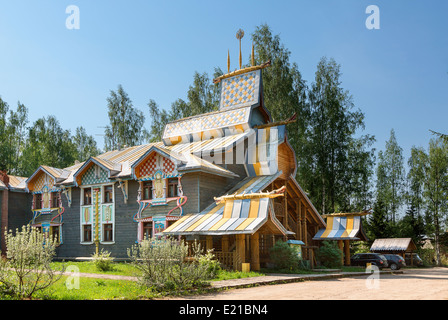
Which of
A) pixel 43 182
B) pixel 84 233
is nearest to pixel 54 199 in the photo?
pixel 43 182

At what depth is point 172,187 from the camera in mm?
22641

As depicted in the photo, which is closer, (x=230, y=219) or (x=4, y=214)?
(x=230, y=219)

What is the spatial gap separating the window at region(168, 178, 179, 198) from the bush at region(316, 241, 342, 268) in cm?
904

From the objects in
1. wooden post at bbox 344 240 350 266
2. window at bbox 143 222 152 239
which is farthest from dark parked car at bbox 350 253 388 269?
window at bbox 143 222 152 239

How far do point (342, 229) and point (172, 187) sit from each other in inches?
417

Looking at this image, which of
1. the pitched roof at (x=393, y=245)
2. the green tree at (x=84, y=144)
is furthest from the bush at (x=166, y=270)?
the green tree at (x=84, y=144)

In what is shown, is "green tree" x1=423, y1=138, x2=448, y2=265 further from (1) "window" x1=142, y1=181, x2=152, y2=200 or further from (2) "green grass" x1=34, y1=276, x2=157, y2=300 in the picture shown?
(2) "green grass" x1=34, y1=276, x2=157, y2=300

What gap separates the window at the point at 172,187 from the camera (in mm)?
22484

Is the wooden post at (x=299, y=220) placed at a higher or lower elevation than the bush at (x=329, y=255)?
higher

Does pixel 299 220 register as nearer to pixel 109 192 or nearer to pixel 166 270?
pixel 109 192

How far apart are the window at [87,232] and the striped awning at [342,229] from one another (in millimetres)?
12838

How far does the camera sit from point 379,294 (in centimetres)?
1173

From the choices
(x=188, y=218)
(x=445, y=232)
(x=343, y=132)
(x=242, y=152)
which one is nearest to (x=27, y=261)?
(x=188, y=218)

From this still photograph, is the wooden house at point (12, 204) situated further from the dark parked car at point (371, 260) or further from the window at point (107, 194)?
the dark parked car at point (371, 260)
